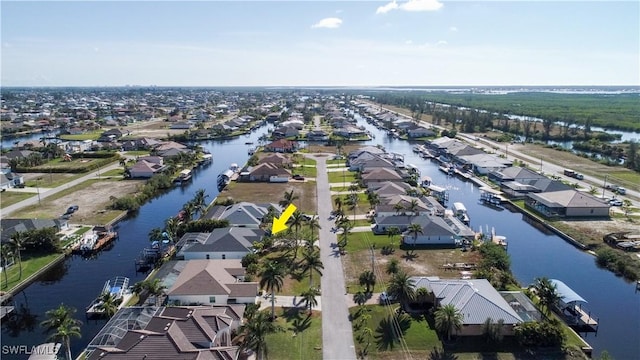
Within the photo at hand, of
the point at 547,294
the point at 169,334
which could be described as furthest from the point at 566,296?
the point at 169,334

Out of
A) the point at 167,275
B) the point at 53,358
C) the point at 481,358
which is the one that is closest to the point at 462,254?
the point at 481,358

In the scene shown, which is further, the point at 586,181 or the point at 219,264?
the point at 586,181

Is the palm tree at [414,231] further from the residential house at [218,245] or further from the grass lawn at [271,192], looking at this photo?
the residential house at [218,245]

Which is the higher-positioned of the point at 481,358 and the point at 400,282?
the point at 400,282

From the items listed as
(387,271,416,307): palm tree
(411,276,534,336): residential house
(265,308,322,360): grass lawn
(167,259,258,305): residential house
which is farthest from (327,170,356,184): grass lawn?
(265,308,322,360): grass lawn

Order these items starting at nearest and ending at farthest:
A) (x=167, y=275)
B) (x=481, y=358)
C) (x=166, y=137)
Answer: (x=481, y=358) → (x=167, y=275) → (x=166, y=137)

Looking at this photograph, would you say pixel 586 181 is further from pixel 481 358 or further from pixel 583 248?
pixel 481 358

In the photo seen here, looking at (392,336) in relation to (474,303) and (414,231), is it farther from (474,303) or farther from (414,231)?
(414,231)
